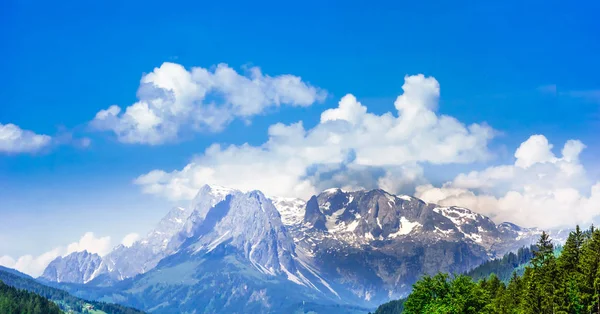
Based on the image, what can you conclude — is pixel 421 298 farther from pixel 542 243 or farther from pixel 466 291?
pixel 542 243

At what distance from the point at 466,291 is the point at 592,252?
873 inches

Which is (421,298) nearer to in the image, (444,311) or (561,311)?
(444,311)

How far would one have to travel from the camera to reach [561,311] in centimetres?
9925

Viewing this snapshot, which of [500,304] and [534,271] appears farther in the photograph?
[500,304]

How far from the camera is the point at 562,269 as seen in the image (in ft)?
371

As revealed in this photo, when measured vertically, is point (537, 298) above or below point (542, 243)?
below

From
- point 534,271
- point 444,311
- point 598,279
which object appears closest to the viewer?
point 598,279

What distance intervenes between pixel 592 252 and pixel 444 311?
26243 mm

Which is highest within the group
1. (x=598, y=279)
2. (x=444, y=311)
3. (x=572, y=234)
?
(x=572, y=234)

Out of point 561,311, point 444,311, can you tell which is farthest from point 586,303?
point 444,311

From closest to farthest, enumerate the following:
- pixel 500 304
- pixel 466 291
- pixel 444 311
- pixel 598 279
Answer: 1. pixel 598 279
2. pixel 444 311
3. pixel 466 291
4. pixel 500 304

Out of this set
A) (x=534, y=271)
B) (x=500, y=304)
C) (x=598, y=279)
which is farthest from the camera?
(x=500, y=304)

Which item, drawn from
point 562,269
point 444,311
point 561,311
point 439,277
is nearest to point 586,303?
point 561,311

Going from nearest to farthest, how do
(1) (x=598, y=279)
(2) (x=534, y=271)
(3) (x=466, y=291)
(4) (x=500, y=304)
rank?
(1) (x=598, y=279) < (3) (x=466, y=291) < (2) (x=534, y=271) < (4) (x=500, y=304)
